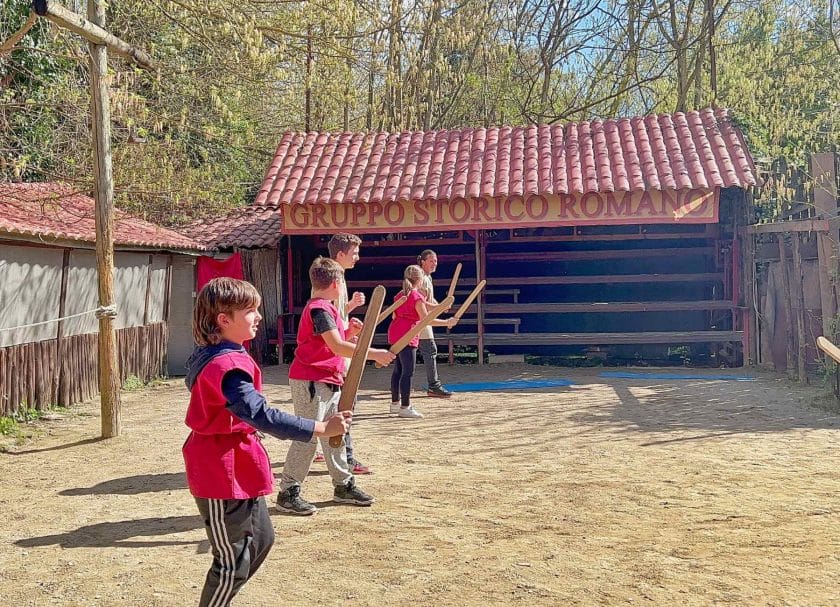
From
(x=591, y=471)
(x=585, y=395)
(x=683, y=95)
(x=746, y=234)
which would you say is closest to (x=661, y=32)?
(x=683, y=95)

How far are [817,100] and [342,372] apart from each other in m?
16.6

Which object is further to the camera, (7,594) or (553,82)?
(553,82)

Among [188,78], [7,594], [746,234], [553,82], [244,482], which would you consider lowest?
[7,594]

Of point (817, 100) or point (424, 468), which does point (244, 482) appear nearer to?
point (424, 468)

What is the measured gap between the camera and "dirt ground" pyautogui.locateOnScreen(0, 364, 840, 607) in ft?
12.6

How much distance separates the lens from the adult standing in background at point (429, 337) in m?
8.88

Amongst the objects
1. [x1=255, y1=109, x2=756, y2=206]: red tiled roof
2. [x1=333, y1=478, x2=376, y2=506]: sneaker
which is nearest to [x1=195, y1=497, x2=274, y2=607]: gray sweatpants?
[x1=333, y1=478, x2=376, y2=506]: sneaker

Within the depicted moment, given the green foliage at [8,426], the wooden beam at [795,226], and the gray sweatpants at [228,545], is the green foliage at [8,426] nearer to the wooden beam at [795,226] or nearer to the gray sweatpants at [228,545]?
the gray sweatpants at [228,545]

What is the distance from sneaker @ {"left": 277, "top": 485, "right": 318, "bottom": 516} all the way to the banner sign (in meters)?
8.22

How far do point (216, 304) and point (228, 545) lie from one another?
864 millimetres

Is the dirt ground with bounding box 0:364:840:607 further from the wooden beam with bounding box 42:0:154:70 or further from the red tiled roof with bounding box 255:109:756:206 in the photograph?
the red tiled roof with bounding box 255:109:756:206

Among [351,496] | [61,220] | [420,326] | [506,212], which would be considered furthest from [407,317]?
[61,220]

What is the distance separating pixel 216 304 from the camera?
2980mm

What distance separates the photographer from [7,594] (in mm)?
3904
